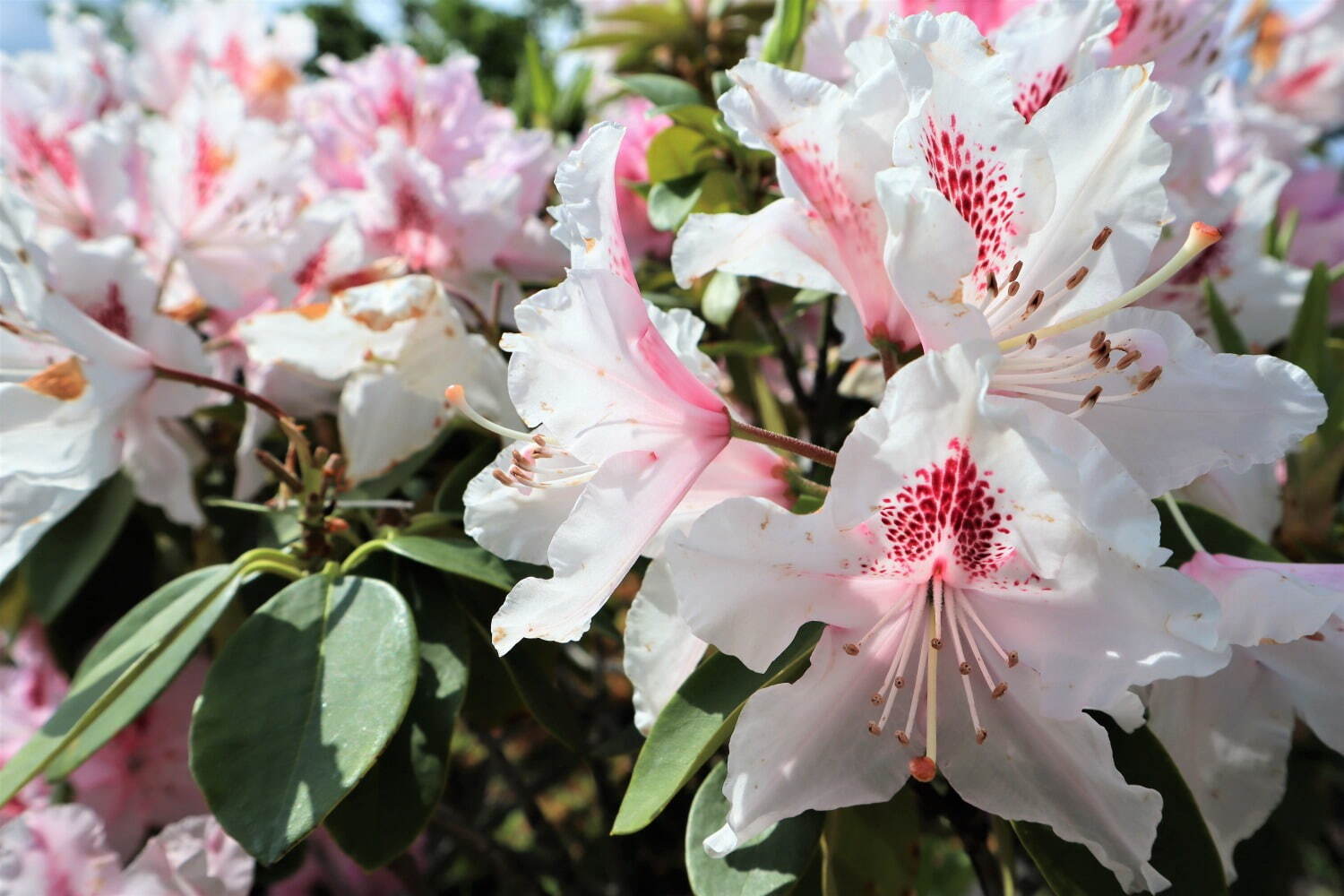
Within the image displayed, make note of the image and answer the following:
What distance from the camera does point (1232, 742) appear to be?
733 mm

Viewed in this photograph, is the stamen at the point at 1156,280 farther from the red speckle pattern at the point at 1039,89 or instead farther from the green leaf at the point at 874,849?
the green leaf at the point at 874,849

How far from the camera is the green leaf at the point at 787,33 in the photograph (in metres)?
0.96

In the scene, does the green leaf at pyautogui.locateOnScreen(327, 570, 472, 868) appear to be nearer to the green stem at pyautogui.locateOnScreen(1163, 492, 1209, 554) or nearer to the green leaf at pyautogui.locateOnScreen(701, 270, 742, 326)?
the green leaf at pyautogui.locateOnScreen(701, 270, 742, 326)

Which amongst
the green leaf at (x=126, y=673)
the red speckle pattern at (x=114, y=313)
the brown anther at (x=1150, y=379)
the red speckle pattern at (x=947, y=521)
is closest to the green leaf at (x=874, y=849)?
the red speckle pattern at (x=947, y=521)

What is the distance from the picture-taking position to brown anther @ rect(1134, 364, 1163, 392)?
556mm

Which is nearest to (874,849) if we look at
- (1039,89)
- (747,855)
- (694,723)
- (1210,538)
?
(747,855)

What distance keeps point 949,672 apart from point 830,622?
95 mm

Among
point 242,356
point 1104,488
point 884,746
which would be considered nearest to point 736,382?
point 242,356

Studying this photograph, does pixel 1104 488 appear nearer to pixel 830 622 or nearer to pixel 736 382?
pixel 830 622

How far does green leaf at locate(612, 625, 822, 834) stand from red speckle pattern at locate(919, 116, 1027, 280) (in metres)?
0.27

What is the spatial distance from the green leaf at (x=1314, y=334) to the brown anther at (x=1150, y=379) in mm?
471

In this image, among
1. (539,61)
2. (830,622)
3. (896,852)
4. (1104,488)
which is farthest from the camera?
(539,61)

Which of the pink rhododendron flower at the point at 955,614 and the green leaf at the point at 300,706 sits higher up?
the pink rhododendron flower at the point at 955,614

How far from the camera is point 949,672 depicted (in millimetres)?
629
